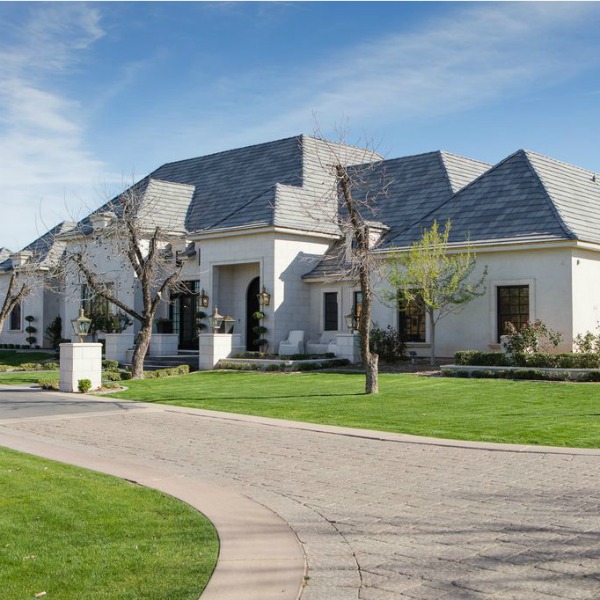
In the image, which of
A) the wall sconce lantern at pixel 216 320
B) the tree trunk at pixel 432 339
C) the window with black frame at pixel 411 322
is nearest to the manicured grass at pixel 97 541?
the tree trunk at pixel 432 339

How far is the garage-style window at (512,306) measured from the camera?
25062 millimetres

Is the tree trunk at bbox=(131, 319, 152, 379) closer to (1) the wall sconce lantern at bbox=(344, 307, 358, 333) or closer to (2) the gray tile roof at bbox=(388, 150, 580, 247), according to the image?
(1) the wall sconce lantern at bbox=(344, 307, 358, 333)

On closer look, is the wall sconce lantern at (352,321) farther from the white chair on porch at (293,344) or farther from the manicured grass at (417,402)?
the white chair on porch at (293,344)

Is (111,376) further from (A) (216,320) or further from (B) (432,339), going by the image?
(B) (432,339)

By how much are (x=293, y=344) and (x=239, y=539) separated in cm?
2180

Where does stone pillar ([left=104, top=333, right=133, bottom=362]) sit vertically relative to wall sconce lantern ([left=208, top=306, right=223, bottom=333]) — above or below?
below

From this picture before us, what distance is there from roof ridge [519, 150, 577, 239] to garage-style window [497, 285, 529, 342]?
7.22 ft

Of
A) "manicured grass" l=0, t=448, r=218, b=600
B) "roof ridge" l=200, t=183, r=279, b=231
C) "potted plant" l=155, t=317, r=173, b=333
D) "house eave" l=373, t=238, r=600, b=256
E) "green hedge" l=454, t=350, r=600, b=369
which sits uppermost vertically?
"roof ridge" l=200, t=183, r=279, b=231

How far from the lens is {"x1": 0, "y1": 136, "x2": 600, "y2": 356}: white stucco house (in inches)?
971

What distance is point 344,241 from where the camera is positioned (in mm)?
30031

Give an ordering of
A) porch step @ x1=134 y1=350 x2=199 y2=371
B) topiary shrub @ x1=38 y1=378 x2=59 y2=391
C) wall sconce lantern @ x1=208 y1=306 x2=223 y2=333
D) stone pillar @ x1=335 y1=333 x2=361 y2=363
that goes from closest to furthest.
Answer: topiary shrub @ x1=38 y1=378 x2=59 y2=391, stone pillar @ x1=335 y1=333 x2=361 y2=363, wall sconce lantern @ x1=208 y1=306 x2=223 y2=333, porch step @ x1=134 y1=350 x2=199 y2=371

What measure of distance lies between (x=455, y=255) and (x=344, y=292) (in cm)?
514

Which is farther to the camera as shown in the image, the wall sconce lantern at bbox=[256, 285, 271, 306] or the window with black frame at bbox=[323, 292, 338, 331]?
the window with black frame at bbox=[323, 292, 338, 331]

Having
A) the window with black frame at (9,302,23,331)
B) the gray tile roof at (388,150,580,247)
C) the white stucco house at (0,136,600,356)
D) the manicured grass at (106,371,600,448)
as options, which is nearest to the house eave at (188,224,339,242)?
the white stucco house at (0,136,600,356)
